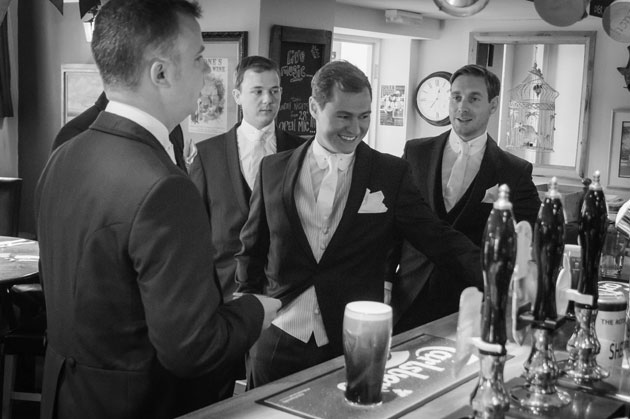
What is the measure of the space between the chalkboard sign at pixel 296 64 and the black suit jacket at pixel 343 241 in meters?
3.73

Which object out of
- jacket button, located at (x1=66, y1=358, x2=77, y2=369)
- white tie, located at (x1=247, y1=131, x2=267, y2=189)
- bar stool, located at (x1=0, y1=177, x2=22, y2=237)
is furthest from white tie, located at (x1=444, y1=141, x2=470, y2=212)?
bar stool, located at (x1=0, y1=177, x2=22, y2=237)

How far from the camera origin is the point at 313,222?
2418 millimetres

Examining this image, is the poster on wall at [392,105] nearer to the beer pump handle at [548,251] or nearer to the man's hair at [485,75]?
the man's hair at [485,75]

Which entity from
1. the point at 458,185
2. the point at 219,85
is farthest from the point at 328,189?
the point at 219,85

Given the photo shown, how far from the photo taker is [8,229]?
211 inches

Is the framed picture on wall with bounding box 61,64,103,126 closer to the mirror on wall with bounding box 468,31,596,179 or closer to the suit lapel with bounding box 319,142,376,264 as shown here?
the mirror on wall with bounding box 468,31,596,179

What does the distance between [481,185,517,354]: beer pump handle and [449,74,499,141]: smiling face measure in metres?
1.96

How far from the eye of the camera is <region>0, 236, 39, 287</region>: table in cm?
371

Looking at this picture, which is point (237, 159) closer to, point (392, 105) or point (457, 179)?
point (457, 179)

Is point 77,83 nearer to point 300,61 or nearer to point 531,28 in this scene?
point 300,61

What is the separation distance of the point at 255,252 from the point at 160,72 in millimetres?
1033

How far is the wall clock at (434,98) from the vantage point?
364 inches

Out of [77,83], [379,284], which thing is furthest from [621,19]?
[77,83]

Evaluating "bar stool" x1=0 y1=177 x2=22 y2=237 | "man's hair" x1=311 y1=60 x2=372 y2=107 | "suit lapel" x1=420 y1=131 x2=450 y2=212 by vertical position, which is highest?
"man's hair" x1=311 y1=60 x2=372 y2=107
